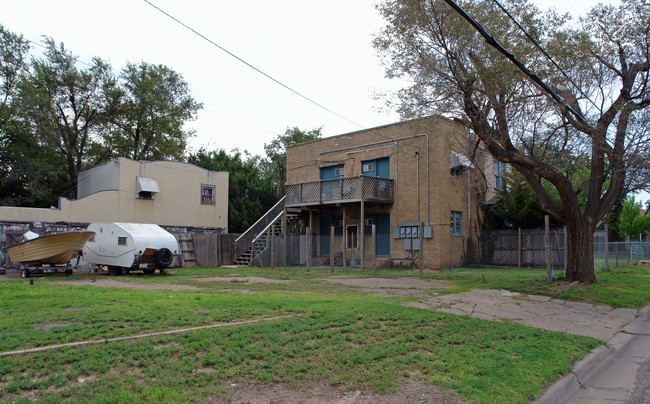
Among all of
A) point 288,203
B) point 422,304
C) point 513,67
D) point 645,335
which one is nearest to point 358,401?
point 422,304

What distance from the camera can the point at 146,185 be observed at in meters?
23.8

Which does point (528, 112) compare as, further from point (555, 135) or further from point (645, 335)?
point (645, 335)

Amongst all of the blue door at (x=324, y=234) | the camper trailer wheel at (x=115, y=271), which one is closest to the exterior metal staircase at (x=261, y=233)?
the blue door at (x=324, y=234)

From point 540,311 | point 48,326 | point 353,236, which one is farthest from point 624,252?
point 48,326

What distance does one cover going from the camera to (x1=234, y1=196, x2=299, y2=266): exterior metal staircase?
23359mm

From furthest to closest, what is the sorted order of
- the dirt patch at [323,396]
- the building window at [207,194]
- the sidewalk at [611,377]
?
the building window at [207,194], the sidewalk at [611,377], the dirt patch at [323,396]

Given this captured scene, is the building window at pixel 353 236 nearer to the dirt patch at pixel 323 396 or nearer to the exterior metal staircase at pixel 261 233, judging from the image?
the exterior metal staircase at pixel 261 233

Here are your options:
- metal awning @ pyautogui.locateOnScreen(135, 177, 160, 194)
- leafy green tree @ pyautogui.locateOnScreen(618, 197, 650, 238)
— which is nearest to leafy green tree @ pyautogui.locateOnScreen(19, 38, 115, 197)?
metal awning @ pyautogui.locateOnScreen(135, 177, 160, 194)

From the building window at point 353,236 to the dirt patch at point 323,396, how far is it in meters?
20.0

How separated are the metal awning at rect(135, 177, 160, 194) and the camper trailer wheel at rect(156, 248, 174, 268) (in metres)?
8.26

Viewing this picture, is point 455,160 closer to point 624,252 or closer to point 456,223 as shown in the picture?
point 456,223

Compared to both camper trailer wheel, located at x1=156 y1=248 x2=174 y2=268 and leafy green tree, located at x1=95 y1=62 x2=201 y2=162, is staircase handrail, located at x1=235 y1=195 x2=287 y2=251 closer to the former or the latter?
camper trailer wheel, located at x1=156 y1=248 x2=174 y2=268

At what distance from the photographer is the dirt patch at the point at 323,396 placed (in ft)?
13.1

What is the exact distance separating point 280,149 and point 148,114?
1427 centimetres
